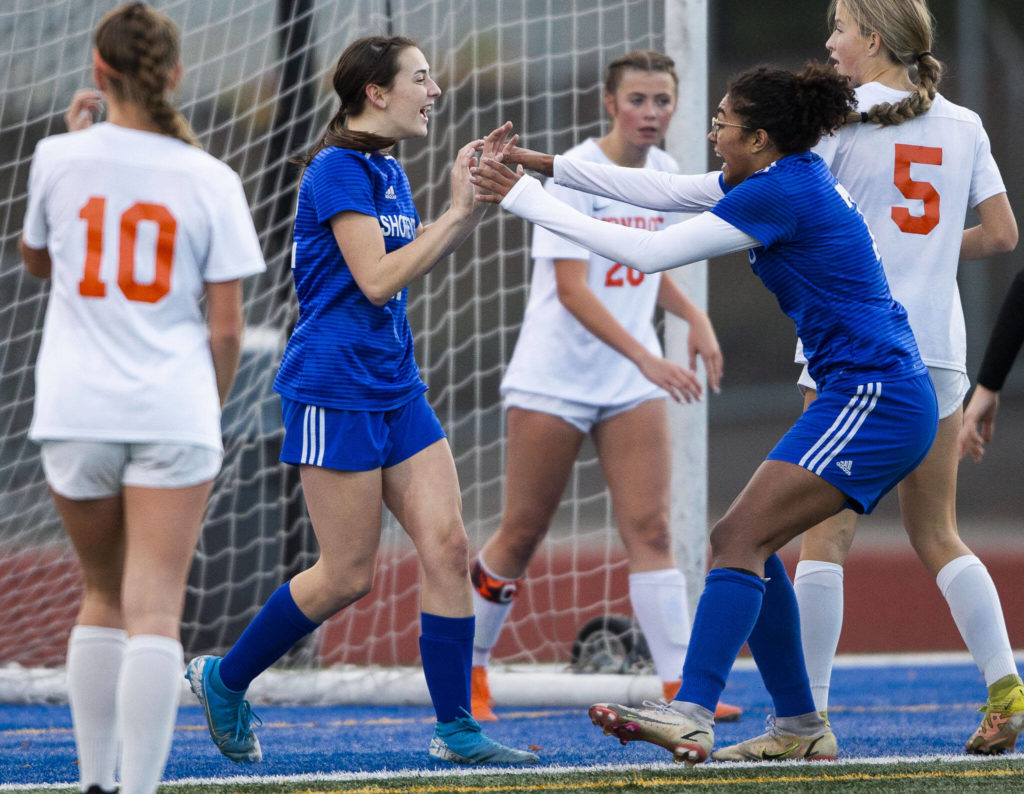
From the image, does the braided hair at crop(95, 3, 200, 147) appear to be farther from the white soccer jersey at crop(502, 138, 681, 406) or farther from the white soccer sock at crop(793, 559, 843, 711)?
the white soccer jersey at crop(502, 138, 681, 406)

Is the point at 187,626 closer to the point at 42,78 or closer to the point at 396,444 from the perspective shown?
the point at 42,78

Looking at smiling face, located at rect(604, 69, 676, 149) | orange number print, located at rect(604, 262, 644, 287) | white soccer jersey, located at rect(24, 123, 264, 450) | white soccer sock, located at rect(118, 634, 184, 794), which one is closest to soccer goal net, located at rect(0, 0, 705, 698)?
smiling face, located at rect(604, 69, 676, 149)

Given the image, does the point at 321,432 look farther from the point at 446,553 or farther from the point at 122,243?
the point at 122,243

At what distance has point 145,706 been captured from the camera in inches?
92.1

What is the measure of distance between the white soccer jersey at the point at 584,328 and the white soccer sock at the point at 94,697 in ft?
7.08

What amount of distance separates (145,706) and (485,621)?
231cm

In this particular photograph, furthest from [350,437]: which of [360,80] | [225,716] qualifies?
[360,80]

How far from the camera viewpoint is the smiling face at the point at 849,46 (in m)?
3.42

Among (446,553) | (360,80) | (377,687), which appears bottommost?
(377,687)

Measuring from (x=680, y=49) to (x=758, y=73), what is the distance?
2137 millimetres

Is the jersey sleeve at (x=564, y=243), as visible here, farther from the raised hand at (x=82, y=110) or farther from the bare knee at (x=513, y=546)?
the raised hand at (x=82, y=110)

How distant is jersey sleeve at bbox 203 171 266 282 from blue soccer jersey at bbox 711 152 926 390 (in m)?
1.08

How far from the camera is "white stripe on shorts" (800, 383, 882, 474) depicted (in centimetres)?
296

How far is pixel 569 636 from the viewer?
33.1 ft
